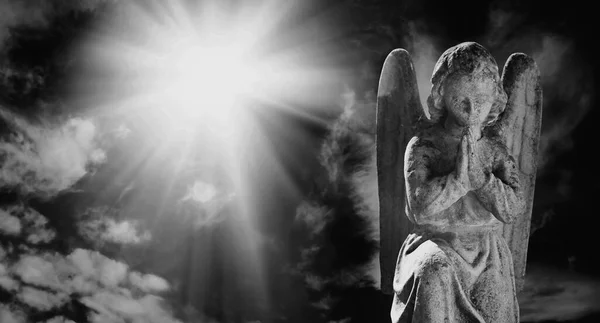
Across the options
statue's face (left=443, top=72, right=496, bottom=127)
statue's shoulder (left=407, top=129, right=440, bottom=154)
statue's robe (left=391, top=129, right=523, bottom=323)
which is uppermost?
statue's face (left=443, top=72, right=496, bottom=127)

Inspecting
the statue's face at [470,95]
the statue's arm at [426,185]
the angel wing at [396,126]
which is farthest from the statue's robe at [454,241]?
the angel wing at [396,126]

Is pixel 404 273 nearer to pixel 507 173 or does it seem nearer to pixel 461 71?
pixel 507 173

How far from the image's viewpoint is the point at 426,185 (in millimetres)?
3582

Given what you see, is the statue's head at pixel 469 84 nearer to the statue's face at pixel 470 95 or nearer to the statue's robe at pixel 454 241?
the statue's face at pixel 470 95

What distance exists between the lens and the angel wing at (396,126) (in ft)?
13.6

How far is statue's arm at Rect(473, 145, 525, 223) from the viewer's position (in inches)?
140

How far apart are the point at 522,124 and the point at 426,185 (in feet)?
3.42

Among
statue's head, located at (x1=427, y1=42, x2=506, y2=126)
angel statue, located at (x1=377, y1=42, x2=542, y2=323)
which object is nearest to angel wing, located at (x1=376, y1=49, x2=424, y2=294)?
angel statue, located at (x1=377, y1=42, x2=542, y2=323)

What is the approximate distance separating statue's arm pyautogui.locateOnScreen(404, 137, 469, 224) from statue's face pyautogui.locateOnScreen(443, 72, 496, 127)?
284mm

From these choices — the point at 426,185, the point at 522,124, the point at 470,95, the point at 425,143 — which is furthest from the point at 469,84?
the point at 522,124

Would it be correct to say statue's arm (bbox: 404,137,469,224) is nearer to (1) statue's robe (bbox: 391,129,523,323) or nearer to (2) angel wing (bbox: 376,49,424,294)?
(1) statue's robe (bbox: 391,129,523,323)

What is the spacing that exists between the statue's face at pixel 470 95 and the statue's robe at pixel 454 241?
196 mm

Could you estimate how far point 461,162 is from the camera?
353 centimetres

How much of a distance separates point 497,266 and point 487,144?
744mm
